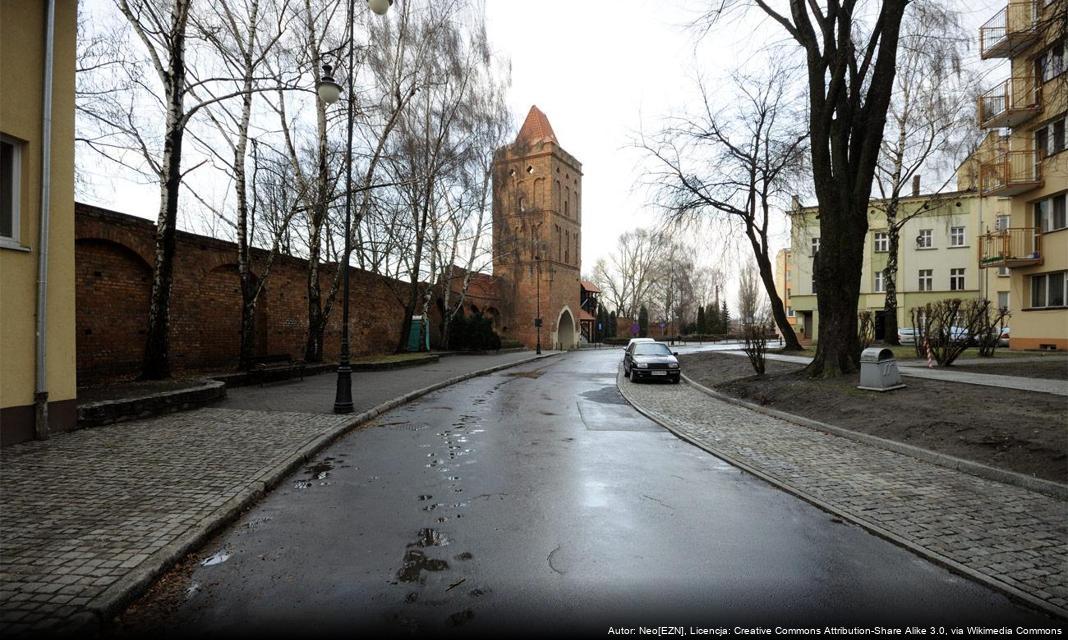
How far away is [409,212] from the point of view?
85.4 feet

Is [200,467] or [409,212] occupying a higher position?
[409,212]

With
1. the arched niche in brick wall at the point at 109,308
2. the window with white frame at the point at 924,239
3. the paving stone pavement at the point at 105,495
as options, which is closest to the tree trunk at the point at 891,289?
the window with white frame at the point at 924,239

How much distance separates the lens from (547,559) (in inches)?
157

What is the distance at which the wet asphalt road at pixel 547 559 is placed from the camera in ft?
10.7

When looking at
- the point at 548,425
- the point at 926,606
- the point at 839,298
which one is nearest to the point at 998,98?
the point at 839,298

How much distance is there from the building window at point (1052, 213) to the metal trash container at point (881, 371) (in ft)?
52.5

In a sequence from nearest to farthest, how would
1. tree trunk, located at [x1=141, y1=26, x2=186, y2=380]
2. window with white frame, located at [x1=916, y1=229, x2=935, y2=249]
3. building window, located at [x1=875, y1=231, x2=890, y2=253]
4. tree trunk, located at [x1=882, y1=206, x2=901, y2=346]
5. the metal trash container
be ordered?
the metal trash container → tree trunk, located at [x1=141, y1=26, x2=186, y2=380] → tree trunk, located at [x1=882, y1=206, x2=901, y2=346] → window with white frame, located at [x1=916, y1=229, x2=935, y2=249] → building window, located at [x1=875, y1=231, x2=890, y2=253]

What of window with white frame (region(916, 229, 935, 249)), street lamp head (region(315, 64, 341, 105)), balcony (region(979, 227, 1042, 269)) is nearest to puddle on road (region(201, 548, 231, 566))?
street lamp head (region(315, 64, 341, 105))

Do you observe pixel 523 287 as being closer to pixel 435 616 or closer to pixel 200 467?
pixel 200 467

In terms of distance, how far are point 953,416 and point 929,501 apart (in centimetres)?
368

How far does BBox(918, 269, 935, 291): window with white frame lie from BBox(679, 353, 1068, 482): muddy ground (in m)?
34.6

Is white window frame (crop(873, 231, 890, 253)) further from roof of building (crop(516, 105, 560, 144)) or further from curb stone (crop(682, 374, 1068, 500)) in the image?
curb stone (crop(682, 374, 1068, 500))

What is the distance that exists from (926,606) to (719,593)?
1.27 meters

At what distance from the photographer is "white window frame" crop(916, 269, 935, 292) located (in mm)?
39812
